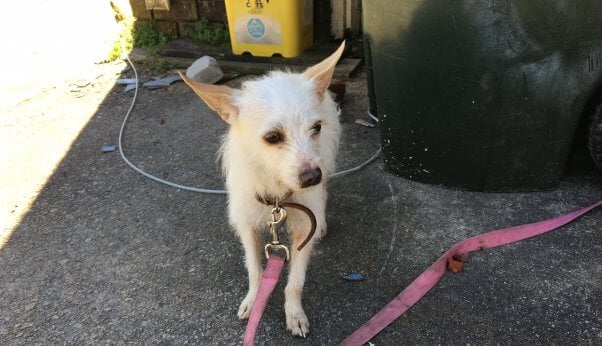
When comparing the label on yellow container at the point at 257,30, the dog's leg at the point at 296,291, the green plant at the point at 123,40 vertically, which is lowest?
the dog's leg at the point at 296,291

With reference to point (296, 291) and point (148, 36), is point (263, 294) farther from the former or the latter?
point (148, 36)

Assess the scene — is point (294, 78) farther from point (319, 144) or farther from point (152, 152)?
point (152, 152)

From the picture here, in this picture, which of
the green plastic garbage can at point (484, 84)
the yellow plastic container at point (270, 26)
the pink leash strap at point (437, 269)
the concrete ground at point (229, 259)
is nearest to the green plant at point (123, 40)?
the yellow plastic container at point (270, 26)

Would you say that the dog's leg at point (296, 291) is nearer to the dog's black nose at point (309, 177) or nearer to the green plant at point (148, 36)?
the dog's black nose at point (309, 177)

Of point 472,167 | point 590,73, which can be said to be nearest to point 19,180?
point 472,167

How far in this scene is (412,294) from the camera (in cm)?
250

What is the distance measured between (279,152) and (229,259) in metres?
1.09

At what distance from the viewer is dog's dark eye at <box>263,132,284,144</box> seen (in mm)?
2041

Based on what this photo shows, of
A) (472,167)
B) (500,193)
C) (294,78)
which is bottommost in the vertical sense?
(500,193)

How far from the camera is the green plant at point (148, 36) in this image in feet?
21.0

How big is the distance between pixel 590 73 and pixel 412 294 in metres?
1.81

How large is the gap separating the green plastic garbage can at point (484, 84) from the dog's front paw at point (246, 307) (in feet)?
5.45

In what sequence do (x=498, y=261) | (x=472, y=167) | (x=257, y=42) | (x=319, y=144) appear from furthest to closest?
(x=257, y=42)
(x=472, y=167)
(x=498, y=261)
(x=319, y=144)

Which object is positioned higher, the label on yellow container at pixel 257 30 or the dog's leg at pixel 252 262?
the label on yellow container at pixel 257 30
